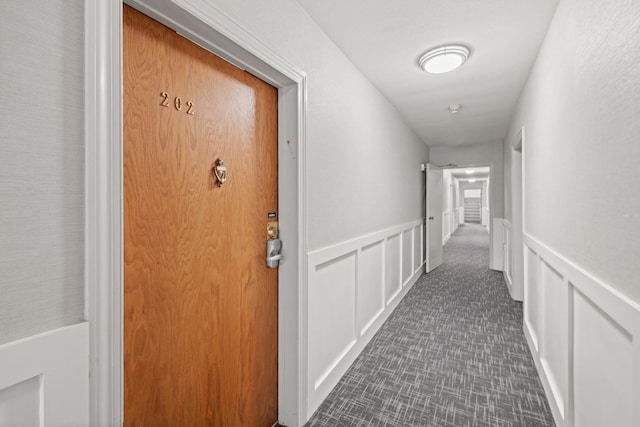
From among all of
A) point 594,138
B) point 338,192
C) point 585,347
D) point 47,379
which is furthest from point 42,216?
point 585,347

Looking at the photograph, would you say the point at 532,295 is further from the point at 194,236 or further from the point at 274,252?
the point at 194,236

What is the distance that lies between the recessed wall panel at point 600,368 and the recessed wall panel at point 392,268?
1716 mm

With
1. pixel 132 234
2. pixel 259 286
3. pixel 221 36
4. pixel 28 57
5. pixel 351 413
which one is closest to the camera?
pixel 28 57

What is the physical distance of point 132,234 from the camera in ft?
2.98

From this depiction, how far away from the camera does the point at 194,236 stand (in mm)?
1108

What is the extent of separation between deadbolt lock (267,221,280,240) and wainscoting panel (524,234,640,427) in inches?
51.1

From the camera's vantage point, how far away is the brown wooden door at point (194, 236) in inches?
36.5

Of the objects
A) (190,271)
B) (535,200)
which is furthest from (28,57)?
(535,200)

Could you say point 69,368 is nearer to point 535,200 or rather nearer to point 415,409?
point 415,409

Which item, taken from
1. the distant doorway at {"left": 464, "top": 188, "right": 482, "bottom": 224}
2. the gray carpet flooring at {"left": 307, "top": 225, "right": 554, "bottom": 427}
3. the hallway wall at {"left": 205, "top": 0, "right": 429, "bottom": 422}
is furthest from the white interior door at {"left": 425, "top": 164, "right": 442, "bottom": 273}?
the distant doorway at {"left": 464, "top": 188, "right": 482, "bottom": 224}

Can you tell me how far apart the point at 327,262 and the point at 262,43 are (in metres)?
1.21

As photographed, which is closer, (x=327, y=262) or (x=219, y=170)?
(x=219, y=170)

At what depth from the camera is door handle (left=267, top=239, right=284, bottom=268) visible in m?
1.47

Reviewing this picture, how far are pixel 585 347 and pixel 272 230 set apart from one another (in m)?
1.43
